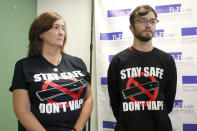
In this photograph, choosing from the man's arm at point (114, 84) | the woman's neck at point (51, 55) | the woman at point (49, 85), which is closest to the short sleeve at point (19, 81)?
the woman at point (49, 85)

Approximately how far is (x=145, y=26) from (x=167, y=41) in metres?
0.88

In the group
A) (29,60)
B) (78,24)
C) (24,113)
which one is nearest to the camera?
(24,113)

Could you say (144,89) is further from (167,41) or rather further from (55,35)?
(167,41)

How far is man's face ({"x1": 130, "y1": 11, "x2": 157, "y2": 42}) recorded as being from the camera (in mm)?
1511

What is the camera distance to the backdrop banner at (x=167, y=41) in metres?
2.20

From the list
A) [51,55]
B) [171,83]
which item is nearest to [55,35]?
[51,55]

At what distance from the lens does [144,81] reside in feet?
5.01

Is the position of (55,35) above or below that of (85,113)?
above

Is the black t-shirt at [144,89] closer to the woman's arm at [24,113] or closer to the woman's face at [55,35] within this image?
the woman's face at [55,35]

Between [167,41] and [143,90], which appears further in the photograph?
[167,41]

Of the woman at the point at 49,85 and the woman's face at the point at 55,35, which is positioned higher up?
the woman's face at the point at 55,35

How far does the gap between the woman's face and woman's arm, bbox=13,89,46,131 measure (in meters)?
0.41

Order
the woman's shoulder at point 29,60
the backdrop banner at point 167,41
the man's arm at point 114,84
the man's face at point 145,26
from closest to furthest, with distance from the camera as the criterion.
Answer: the woman's shoulder at point 29,60 < the man's face at point 145,26 < the man's arm at point 114,84 < the backdrop banner at point 167,41

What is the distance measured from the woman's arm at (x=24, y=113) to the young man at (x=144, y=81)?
0.61 meters
